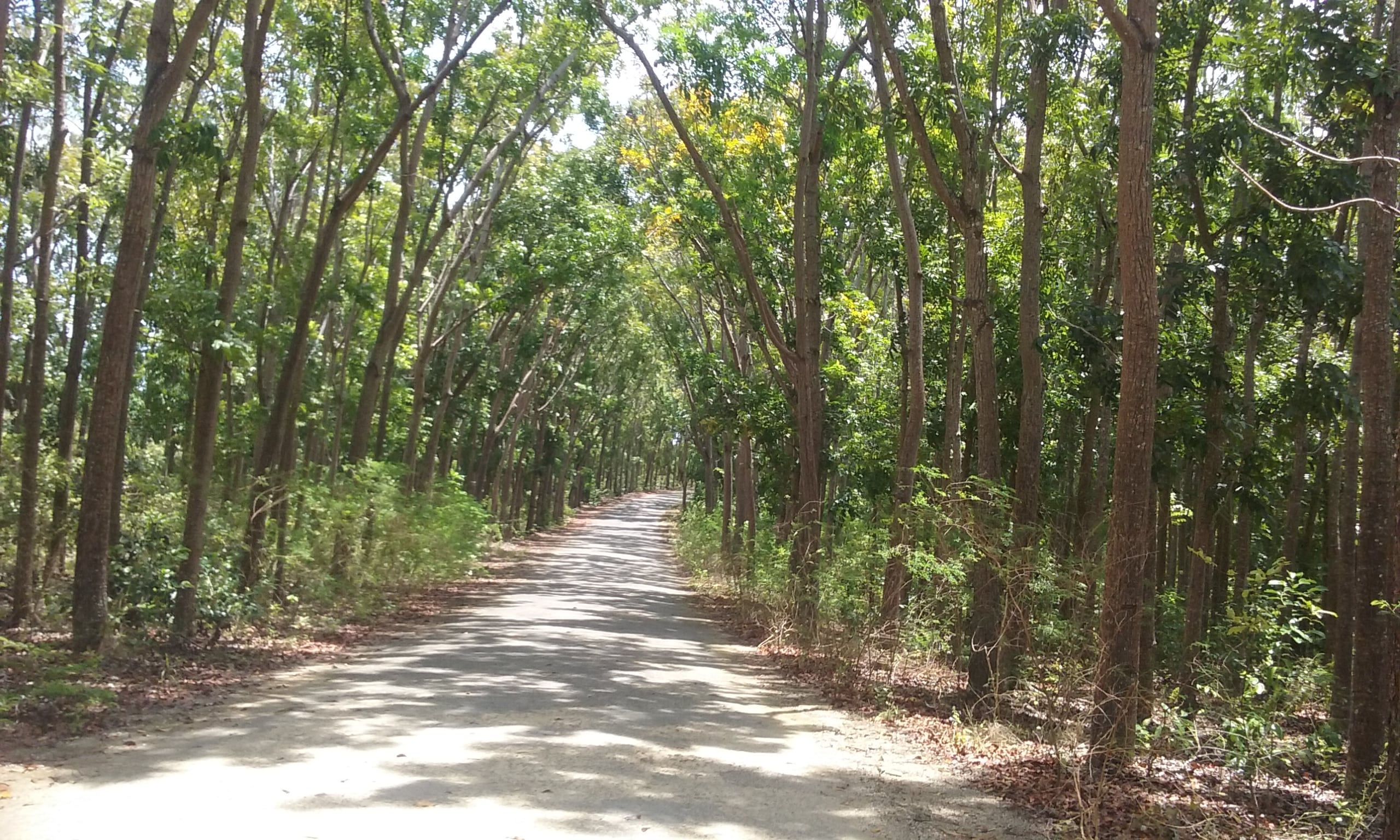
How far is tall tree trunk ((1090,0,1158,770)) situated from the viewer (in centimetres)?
704

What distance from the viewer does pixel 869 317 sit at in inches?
747

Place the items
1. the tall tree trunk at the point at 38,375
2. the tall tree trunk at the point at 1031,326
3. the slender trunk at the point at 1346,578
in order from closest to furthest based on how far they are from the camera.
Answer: the tall tree trunk at the point at 1031,326, the slender trunk at the point at 1346,578, the tall tree trunk at the point at 38,375

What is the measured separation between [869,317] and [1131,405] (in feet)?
39.3

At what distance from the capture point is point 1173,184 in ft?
34.9

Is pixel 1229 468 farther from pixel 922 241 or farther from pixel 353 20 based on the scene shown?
pixel 353 20

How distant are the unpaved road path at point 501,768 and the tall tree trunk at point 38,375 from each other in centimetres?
383

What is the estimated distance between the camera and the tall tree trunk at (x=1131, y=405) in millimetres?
7035

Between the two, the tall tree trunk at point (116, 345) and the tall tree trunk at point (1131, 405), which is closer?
the tall tree trunk at point (1131, 405)

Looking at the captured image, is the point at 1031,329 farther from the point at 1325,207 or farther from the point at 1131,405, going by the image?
the point at 1325,207

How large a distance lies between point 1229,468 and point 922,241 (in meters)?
5.93

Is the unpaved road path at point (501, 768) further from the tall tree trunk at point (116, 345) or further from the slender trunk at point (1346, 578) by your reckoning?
the slender trunk at point (1346, 578)

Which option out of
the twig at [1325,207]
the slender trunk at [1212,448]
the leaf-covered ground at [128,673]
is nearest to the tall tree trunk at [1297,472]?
the slender trunk at [1212,448]

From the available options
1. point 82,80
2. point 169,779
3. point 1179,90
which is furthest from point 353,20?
point 169,779

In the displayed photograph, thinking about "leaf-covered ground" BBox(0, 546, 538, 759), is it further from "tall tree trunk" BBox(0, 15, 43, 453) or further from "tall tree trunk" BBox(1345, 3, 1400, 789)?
"tall tree trunk" BBox(1345, 3, 1400, 789)
